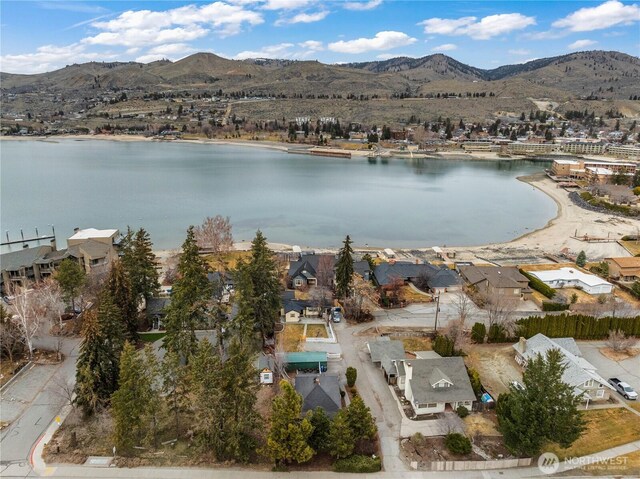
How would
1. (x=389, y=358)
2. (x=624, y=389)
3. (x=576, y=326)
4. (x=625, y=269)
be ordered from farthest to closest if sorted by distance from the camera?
(x=625, y=269)
(x=576, y=326)
(x=389, y=358)
(x=624, y=389)

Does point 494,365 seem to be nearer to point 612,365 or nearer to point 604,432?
point 604,432

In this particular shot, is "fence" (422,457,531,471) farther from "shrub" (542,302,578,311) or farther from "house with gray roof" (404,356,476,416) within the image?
"shrub" (542,302,578,311)

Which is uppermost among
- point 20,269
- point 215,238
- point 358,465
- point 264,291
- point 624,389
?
point 264,291

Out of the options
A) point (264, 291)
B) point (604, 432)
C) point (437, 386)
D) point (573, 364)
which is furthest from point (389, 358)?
point (604, 432)

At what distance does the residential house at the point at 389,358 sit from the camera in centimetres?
1920

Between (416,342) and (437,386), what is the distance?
5718 millimetres

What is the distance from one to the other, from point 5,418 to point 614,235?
52.6 metres

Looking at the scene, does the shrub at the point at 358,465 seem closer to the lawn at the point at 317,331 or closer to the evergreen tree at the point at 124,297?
the lawn at the point at 317,331

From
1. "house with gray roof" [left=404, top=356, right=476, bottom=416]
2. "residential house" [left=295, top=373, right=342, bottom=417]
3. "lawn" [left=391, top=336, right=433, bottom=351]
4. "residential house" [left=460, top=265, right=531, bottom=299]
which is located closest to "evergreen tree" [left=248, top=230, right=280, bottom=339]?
Answer: "residential house" [left=295, top=373, right=342, bottom=417]

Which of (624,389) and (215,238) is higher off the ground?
(215,238)

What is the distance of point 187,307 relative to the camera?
19953 millimetres

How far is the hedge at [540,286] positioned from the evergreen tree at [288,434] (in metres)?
21.9

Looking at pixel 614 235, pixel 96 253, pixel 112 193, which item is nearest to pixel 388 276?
pixel 96 253

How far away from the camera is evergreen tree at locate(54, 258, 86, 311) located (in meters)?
24.4
